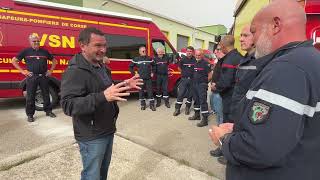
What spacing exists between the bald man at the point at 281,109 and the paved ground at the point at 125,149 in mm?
2524

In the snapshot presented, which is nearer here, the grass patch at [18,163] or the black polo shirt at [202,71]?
the grass patch at [18,163]

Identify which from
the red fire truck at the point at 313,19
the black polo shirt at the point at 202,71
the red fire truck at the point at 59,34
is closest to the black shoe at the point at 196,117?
the black polo shirt at the point at 202,71

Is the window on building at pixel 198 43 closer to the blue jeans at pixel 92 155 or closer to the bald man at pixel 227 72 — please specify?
the bald man at pixel 227 72

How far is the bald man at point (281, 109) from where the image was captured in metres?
1.19

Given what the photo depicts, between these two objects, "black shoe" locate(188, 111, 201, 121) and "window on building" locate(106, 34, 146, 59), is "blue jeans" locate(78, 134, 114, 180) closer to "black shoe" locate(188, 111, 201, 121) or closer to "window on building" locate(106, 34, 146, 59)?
"black shoe" locate(188, 111, 201, 121)

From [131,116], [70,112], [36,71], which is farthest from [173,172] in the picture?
[36,71]

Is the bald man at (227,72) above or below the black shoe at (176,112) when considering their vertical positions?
above

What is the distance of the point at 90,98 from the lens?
2.22m

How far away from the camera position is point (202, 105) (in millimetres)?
6270

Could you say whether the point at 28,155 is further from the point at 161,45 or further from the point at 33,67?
the point at 161,45

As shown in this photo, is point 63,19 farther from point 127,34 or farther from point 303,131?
point 303,131

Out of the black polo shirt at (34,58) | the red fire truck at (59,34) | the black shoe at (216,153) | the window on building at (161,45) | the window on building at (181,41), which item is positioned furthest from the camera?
the window on building at (181,41)

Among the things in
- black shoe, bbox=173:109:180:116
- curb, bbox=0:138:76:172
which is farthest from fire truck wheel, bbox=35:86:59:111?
black shoe, bbox=173:109:180:116

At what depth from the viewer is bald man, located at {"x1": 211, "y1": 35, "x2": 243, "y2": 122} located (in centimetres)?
407
